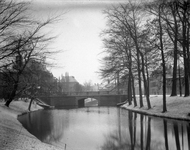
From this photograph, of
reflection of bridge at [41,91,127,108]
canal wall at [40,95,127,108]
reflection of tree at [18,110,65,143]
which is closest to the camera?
reflection of tree at [18,110,65,143]

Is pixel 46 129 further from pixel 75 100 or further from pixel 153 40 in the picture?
pixel 75 100

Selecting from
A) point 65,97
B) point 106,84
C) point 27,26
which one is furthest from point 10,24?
point 65,97

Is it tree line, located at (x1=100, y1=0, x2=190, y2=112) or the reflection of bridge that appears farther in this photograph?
the reflection of bridge

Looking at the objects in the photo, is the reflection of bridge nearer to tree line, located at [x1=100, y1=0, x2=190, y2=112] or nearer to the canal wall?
the canal wall

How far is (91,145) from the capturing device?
11883mm

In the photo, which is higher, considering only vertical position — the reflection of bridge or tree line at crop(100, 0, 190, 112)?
tree line at crop(100, 0, 190, 112)

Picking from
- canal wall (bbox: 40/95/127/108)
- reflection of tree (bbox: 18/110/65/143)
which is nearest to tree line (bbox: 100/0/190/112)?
reflection of tree (bbox: 18/110/65/143)

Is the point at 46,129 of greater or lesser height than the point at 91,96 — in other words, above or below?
below

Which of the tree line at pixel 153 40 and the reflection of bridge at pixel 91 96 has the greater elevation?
the tree line at pixel 153 40

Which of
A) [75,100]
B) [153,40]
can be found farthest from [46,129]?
[75,100]

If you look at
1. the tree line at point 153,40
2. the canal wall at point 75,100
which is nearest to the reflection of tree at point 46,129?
the tree line at point 153,40

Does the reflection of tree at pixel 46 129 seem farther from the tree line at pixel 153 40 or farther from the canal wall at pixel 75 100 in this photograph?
the canal wall at pixel 75 100

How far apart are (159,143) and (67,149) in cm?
436

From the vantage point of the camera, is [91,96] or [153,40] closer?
[153,40]
